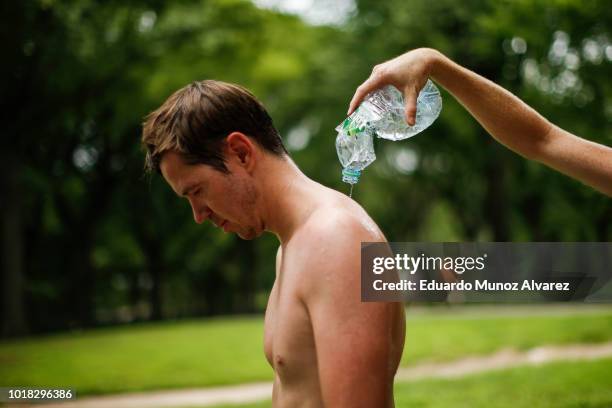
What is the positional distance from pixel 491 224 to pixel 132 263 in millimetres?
15160

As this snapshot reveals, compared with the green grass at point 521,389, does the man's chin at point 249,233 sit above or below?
above

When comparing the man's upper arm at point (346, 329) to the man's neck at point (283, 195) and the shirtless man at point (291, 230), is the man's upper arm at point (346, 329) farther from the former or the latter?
the man's neck at point (283, 195)

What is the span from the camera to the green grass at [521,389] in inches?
326

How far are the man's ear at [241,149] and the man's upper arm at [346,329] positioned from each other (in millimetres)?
351

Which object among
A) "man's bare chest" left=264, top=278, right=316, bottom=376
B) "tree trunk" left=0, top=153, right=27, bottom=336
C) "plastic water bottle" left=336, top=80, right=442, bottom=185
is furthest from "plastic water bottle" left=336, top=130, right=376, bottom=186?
"tree trunk" left=0, top=153, right=27, bottom=336

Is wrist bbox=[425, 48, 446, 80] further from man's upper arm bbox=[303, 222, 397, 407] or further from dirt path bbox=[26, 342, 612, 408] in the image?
dirt path bbox=[26, 342, 612, 408]

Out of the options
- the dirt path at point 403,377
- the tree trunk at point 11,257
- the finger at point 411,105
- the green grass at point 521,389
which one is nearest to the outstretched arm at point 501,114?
the finger at point 411,105

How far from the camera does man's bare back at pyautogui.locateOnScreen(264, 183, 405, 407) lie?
1597 mm

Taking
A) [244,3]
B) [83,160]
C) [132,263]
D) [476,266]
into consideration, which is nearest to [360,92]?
[476,266]

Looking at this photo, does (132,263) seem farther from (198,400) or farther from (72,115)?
(198,400)

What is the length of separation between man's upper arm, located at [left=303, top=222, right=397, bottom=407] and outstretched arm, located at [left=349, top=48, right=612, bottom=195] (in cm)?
38

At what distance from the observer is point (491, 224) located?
26797mm

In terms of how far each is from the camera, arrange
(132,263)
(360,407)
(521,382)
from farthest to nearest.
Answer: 1. (132,263)
2. (521,382)
3. (360,407)

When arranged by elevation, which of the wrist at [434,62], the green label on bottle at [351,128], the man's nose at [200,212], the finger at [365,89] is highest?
the wrist at [434,62]
